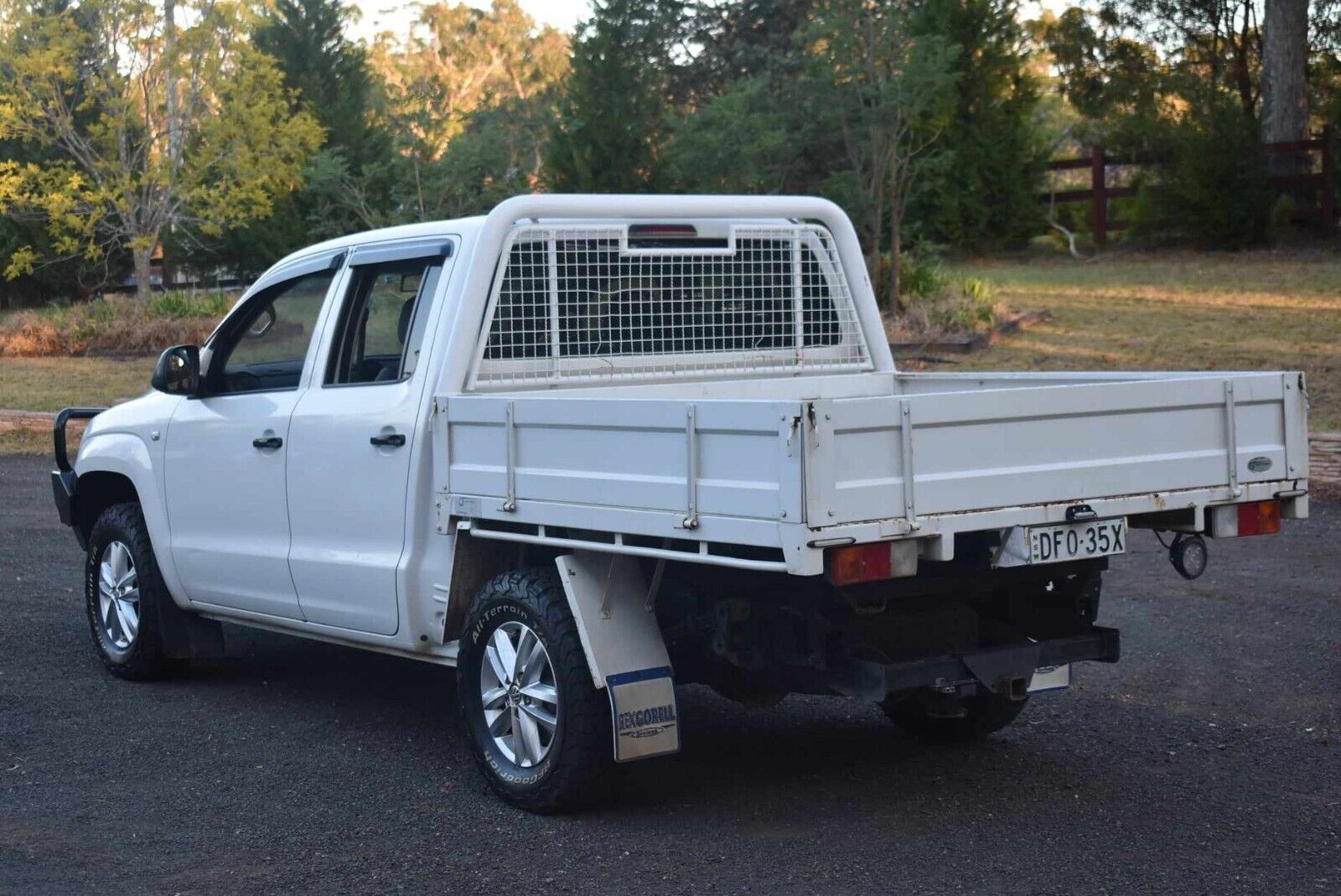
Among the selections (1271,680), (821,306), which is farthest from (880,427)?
(1271,680)

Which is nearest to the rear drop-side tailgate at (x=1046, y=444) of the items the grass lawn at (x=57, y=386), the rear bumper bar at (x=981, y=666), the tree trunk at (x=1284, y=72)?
the rear bumper bar at (x=981, y=666)

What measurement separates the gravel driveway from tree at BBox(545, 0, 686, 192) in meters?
15.7

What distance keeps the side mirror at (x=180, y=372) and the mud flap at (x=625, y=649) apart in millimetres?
2512

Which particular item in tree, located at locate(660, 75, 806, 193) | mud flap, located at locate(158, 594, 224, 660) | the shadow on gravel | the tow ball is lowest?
the shadow on gravel

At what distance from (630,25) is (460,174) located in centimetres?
326

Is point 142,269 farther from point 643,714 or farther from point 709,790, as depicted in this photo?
point 643,714

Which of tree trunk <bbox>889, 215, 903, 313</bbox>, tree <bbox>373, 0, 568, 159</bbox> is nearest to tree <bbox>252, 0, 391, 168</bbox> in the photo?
tree trunk <bbox>889, 215, 903, 313</bbox>

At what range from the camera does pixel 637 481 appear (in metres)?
5.00

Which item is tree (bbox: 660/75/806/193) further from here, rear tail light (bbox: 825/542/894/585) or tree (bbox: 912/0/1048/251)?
rear tail light (bbox: 825/542/894/585)

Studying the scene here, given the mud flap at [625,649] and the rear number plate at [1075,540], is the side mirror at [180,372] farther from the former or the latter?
the rear number plate at [1075,540]

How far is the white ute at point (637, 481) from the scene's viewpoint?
481 centimetres

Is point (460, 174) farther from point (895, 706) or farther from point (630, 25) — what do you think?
point (895, 706)

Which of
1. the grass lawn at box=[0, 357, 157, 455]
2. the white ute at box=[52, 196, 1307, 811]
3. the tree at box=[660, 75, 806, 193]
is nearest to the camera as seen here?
the white ute at box=[52, 196, 1307, 811]

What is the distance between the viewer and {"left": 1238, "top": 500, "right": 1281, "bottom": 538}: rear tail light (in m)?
5.45
